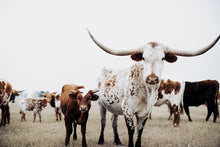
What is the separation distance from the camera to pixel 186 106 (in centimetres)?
916

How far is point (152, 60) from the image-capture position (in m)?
3.23

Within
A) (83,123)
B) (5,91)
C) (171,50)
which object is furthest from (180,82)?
(5,91)

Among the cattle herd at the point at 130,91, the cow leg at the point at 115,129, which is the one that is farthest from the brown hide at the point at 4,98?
the cow leg at the point at 115,129

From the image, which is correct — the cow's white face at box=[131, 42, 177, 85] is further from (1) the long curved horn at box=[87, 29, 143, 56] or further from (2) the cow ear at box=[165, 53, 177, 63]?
(1) the long curved horn at box=[87, 29, 143, 56]

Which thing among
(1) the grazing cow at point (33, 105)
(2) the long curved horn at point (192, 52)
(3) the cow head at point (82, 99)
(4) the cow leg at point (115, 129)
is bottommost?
(1) the grazing cow at point (33, 105)

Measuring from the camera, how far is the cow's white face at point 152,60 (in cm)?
304

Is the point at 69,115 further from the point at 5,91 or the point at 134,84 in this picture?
the point at 5,91

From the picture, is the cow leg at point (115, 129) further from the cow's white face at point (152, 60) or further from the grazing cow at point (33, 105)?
the grazing cow at point (33, 105)

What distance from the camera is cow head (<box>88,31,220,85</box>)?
3.10 meters

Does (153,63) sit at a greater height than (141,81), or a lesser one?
greater

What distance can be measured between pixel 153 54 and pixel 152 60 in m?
0.12

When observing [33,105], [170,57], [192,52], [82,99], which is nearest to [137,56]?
[170,57]

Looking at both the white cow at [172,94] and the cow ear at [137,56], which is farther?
the white cow at [172,94]

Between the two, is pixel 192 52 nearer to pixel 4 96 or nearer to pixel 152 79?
pixel 152 79
